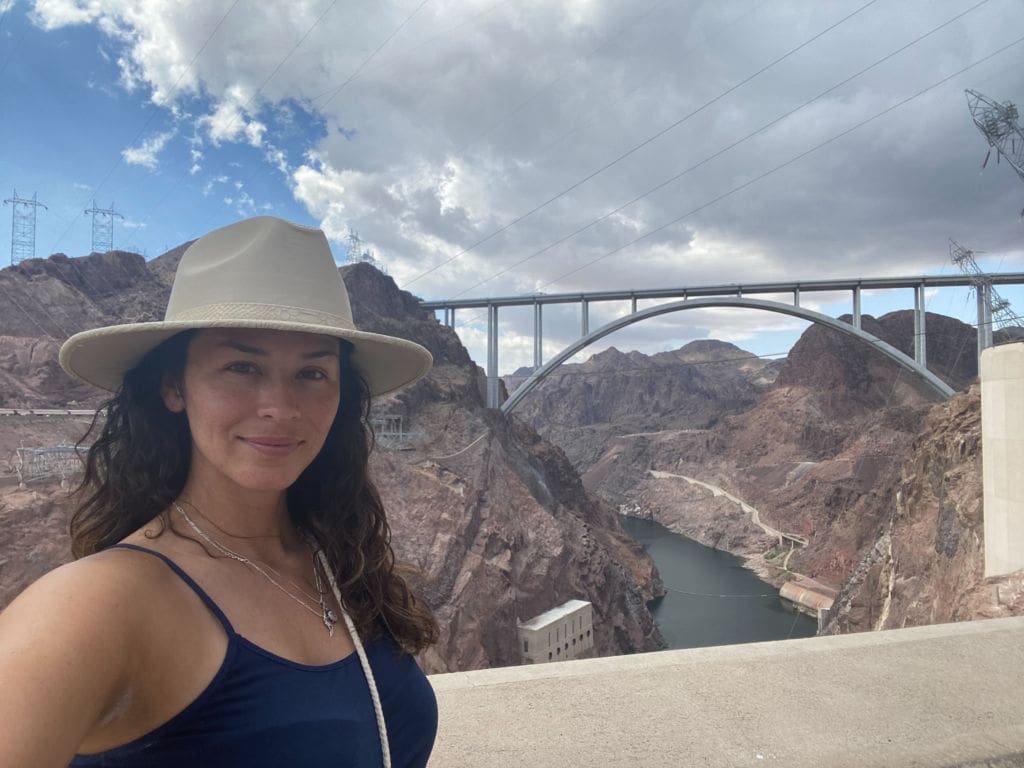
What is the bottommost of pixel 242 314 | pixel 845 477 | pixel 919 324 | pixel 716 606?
pixel 716 606

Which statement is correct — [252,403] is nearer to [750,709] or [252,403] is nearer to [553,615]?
[750,709]

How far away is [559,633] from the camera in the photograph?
1631 centimetres

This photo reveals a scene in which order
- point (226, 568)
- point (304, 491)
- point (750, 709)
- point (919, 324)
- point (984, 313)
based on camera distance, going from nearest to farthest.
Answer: point (226, 568), point (304, 491), point (750, 709), point (984, 313), point (919, 324)

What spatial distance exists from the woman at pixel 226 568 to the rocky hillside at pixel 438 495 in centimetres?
1102

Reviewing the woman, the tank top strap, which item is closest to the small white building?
the woman

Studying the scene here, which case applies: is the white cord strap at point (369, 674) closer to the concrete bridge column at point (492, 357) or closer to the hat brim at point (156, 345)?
the hat brim at point (156, 345)

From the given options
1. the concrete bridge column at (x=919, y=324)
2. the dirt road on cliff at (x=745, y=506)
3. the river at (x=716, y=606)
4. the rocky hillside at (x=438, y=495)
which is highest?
the concrete bridge column at (x=919, y=324)

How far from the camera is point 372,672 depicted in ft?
2.98

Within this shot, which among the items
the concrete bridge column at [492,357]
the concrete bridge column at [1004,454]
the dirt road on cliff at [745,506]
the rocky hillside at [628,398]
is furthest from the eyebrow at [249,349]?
the rocky hillside at [628,398]

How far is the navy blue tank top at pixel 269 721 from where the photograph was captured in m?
0.66

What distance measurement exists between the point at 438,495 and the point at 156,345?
1601cm

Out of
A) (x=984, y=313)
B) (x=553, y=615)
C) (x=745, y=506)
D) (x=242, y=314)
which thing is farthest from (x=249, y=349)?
(x=745, y=506)

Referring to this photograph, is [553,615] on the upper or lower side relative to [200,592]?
lower

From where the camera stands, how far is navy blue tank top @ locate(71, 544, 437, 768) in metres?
0.66
